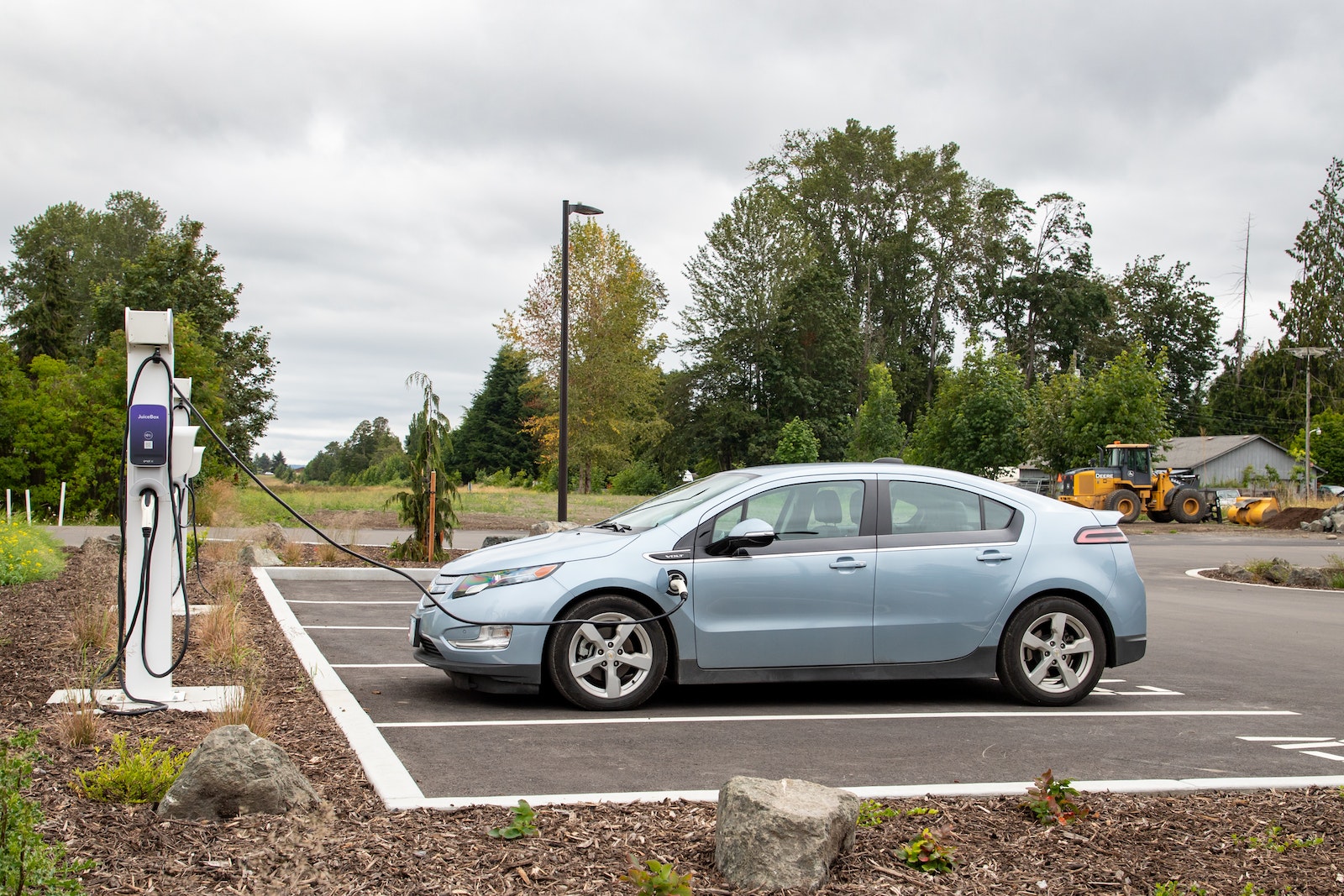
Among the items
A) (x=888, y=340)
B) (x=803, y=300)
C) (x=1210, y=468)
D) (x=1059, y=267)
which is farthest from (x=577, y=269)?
(x=1210, y=468)

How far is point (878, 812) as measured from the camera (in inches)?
173

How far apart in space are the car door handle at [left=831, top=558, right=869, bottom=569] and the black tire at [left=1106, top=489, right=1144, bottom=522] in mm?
31420

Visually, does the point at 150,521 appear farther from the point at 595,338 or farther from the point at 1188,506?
the point at 595,338

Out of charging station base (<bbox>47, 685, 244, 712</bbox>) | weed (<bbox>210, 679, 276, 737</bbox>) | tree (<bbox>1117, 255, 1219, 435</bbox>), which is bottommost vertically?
charging station base (<bbox>47, 685, 244, 712</bbox>)

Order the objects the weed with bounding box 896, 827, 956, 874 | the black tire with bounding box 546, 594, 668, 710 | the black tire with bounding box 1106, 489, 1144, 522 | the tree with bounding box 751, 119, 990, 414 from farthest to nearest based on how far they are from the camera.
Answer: the tree with bounding box 751, 119, 990, 414, the black tire with bounding box 1106, 489, 1144, 522, the black tire with bounding box 546, 594, 668, 710, the weed with bounding box 896, 827, 956, 874

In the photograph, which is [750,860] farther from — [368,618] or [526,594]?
[368,618]

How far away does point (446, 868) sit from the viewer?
3.83 m

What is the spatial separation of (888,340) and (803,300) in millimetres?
10361

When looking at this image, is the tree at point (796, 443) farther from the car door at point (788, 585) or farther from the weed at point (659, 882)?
the weed at point (659, 882)

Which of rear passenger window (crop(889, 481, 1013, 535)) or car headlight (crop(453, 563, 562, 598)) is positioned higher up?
rear passenger window (crop(889, 481, 1013, 535))

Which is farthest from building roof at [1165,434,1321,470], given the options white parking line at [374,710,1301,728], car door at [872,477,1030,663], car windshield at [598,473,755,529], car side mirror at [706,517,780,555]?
car side mirror at [706,517,780,555]

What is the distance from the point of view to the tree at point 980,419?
55375mm

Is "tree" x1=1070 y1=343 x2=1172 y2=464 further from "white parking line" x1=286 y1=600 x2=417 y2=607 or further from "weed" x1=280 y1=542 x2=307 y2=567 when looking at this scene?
"white parking line" x1=286 y1=600 x2=417 y2=607

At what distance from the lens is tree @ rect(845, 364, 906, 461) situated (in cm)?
5838
